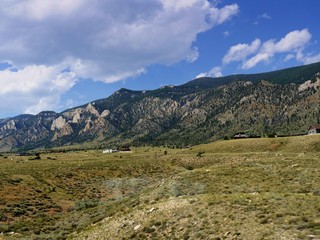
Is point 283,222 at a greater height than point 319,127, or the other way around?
point 283,222

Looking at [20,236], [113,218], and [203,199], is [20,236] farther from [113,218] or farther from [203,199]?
[203,199]

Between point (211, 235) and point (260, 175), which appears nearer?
point (211, 235)

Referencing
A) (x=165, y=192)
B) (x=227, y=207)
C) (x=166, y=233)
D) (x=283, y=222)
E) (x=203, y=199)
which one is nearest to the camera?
(x=283, y=222)

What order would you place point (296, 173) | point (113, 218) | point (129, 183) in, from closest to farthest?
point (113, 218) < point (296, 173) < point (129, 183)

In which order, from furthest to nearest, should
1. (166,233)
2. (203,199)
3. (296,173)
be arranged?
(296,173) → (203,199) → (166,233)

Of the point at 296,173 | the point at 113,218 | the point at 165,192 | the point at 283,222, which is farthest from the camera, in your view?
the point at 296,173

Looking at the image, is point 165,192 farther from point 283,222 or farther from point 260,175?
point 283,222

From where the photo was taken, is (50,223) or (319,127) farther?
(319,127)

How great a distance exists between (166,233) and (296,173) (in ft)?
79.2

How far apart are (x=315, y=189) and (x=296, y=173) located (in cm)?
993

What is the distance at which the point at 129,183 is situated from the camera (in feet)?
219

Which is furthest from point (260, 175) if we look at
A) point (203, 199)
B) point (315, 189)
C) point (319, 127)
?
point (319, 127)

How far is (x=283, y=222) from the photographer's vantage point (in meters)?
21.0

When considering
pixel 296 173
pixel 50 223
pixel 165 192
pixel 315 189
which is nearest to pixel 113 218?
pixel 165 192
